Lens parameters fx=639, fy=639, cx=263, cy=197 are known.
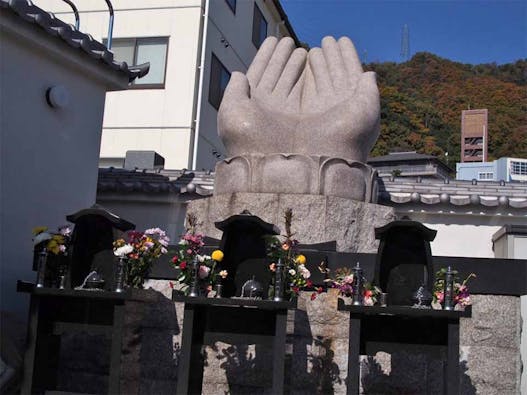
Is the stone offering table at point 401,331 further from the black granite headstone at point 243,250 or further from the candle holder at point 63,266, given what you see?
the candle holder at point 63,266

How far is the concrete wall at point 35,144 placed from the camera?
7.01 m

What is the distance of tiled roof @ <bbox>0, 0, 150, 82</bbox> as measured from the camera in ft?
21.7

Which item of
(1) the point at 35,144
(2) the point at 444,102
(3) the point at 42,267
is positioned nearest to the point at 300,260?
(3) the point at 42,267

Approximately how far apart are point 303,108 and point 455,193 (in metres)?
3.26

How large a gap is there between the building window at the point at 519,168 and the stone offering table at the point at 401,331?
85.8 feet

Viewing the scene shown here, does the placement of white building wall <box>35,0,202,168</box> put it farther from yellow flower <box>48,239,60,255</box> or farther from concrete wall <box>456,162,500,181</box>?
concrete wall <box>456,162,500,181</box>

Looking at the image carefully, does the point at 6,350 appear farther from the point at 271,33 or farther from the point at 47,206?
the point at 271,33

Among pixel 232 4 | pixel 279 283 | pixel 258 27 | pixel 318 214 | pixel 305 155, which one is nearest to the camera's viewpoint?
pixel 279 283

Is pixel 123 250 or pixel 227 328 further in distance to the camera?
pixel 123 250

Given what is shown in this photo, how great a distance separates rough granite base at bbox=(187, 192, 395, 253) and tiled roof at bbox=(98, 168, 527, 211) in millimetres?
2743

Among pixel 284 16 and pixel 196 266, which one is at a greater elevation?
pixel 284 16

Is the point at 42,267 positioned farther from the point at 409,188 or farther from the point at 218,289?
the point at 409,188

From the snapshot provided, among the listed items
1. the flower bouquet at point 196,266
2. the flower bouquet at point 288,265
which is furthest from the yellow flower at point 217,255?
the flower bouquet at point 288,265

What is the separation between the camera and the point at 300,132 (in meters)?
6.86
